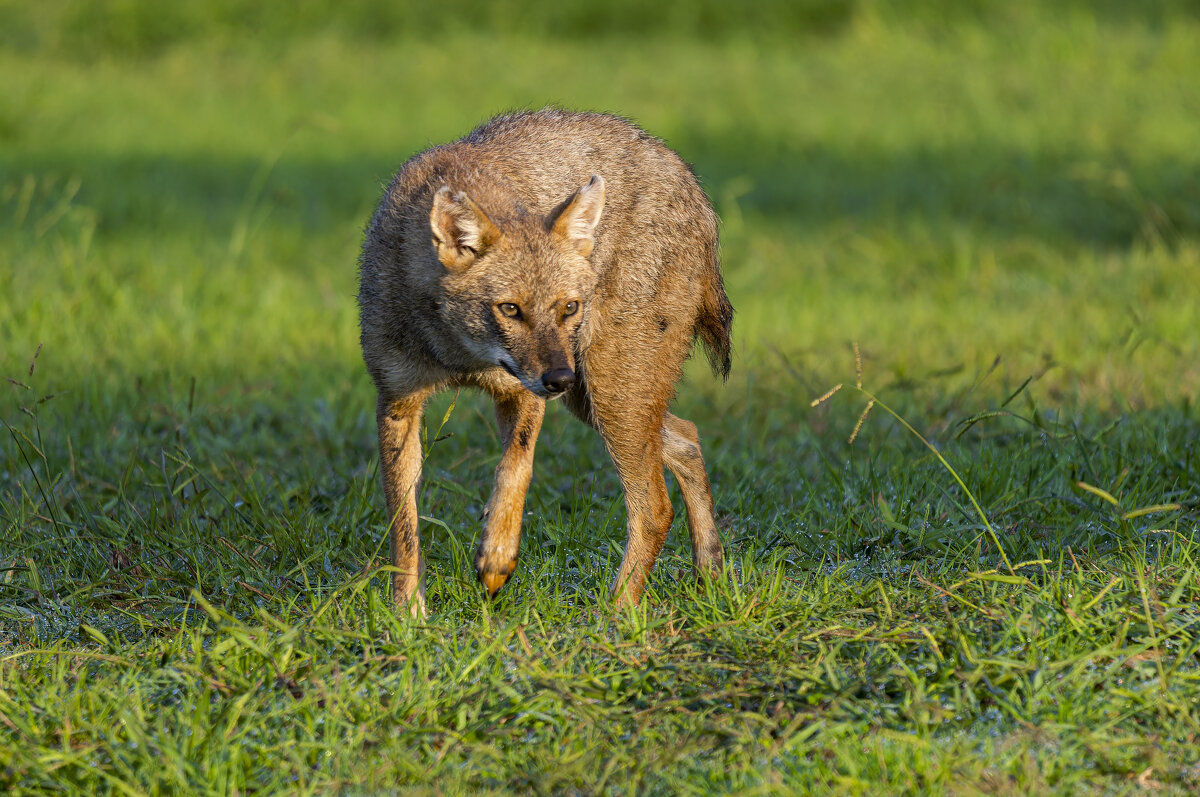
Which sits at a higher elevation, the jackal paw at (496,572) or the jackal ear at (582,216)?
the jackal ear at (582,216)

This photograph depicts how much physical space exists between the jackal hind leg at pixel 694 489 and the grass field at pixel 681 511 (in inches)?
5.3

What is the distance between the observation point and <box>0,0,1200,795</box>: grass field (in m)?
3.21

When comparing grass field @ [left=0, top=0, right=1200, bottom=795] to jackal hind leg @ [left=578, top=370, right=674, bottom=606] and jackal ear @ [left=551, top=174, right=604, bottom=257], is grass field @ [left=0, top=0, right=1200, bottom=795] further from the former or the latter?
jackal ear @ [left=551, top=174, right=604, bottom=257]

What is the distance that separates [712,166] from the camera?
13234 millimetres

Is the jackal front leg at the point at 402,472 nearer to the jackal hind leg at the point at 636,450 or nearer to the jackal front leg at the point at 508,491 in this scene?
the jackal front leg at the point at 508,491

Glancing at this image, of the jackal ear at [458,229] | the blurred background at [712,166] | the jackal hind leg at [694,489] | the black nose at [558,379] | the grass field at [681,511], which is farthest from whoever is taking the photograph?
the blurred background at [712,166]

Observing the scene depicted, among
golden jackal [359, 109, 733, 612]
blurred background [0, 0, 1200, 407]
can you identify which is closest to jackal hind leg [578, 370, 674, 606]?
golden jackal [359, 109, 733, 612]

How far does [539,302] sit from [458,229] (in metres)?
0.35

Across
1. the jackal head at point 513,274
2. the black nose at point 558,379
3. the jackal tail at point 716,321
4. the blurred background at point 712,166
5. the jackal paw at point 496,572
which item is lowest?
the blurred background at point 712,166

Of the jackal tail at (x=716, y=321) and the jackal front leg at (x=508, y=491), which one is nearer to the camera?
the jackal front leg at (x=508, y=491)

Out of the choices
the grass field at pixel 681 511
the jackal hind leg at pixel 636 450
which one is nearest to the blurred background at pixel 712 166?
the grass field at pixel 681 511

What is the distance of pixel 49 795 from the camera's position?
10.0 ft

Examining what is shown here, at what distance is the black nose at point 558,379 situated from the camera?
3889 mm

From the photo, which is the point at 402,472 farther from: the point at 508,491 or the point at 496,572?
the point at 496,572
